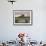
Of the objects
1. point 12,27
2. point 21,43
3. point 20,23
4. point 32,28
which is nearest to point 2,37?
point 12,27

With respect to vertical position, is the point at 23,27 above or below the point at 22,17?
below

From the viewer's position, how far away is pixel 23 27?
190 inches

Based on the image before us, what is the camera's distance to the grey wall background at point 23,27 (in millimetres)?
4797

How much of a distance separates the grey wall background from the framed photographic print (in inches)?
4.5

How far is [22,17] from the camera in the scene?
4844 mm

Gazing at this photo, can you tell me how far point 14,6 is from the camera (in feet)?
15.8

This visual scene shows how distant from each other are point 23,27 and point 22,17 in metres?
0.38

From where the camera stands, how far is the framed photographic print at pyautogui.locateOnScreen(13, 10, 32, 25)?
4805mm

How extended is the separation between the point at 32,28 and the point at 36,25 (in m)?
0.19

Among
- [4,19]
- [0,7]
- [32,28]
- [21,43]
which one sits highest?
[0,7]

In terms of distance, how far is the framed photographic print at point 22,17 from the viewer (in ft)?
15.8

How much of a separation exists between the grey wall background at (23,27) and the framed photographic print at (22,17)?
0.38 feet

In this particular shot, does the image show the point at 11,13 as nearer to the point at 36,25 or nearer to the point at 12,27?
the point at 12,27

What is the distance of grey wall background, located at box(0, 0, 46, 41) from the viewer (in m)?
4.80
